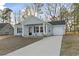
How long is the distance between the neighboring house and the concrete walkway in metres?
0.33

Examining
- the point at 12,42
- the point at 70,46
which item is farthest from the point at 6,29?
the point at 70,46

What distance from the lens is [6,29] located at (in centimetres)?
400

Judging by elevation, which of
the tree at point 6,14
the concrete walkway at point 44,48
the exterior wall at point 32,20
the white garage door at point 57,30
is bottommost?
the concrete walkway at point 44,48

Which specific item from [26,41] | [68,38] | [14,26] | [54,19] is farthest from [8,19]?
[68,38]

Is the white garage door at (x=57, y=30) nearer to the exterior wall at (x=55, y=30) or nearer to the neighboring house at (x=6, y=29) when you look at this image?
the exterior wall at (x=55, y=30)

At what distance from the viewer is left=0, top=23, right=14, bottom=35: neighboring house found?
13.0ft

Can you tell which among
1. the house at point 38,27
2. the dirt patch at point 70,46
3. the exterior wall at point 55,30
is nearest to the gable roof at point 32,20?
the house at point 38,27

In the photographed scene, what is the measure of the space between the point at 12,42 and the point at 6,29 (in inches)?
8.9

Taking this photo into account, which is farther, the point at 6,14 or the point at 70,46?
the point at 6,14

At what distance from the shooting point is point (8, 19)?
13.1ft

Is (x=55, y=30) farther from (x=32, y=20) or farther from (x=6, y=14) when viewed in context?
(x=6, y=14)

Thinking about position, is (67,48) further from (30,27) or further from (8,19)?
(8,19)

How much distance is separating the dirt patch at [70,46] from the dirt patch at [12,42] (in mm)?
401

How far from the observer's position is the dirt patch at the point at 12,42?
12.9 feet
